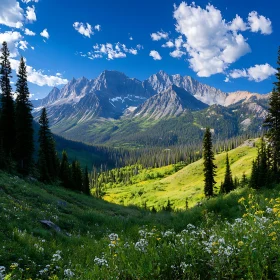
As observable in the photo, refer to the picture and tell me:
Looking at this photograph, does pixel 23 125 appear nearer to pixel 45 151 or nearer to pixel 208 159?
pixel 45 151

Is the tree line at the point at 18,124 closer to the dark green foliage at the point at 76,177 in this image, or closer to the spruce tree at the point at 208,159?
the dark green foliage at the point at 76,177

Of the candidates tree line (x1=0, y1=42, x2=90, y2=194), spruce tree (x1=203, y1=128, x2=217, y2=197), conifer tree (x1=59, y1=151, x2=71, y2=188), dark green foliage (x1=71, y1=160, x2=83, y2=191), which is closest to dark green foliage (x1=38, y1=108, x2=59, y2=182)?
tree line (x1=0, y1=42, x2=90, y2=194)

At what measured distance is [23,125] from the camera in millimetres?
43312

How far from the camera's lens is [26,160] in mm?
43531

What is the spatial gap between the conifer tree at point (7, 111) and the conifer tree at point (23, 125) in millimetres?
2733

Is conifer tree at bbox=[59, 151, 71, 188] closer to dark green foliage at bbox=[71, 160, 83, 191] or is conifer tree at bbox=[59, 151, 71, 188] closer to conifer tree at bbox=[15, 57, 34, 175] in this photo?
dark green foliage at bbox=[71, 160, 83, 191]

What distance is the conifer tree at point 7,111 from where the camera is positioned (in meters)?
44.2

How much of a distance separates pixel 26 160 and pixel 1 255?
40.0 m

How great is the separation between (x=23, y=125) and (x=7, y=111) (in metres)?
6.53

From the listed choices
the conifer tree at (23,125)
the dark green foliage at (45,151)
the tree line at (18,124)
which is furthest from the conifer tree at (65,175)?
the conifer tree at (23,125)

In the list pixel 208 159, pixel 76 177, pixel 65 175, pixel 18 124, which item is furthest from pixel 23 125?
pixel 208 159

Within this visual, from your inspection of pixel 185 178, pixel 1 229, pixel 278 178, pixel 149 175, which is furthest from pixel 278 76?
pixel 149 175

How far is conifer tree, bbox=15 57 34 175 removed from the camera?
42.8m

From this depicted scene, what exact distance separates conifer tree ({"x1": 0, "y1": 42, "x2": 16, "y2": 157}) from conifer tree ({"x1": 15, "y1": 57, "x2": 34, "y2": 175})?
8.97 feet
